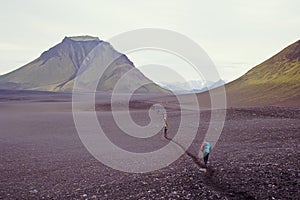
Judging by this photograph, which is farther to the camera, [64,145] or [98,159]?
[64,145]

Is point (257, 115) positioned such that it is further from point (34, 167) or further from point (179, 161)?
point (34, 167)

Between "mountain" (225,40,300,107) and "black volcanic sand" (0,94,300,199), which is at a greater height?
"mountain" (225,40,300,107)

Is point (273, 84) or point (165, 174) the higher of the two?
point (273, 84)

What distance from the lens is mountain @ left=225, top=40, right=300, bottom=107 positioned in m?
70.6

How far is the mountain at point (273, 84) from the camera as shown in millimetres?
70625

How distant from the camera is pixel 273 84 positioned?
273ft

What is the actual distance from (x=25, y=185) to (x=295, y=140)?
21.4m

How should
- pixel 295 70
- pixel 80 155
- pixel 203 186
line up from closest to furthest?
pixel 203 186 → pixel 80 155 → pixel 295 70

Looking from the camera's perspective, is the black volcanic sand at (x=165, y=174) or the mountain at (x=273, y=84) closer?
the black volcanic sand at (x=165, y=174)

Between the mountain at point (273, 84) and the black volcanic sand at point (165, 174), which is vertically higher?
the mountain at point (273, 84)

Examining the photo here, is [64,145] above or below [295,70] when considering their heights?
below

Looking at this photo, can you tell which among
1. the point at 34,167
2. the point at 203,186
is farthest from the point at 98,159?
the point at 203,186

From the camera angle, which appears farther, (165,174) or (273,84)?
(273,84)

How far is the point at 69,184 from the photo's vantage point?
18297mm
